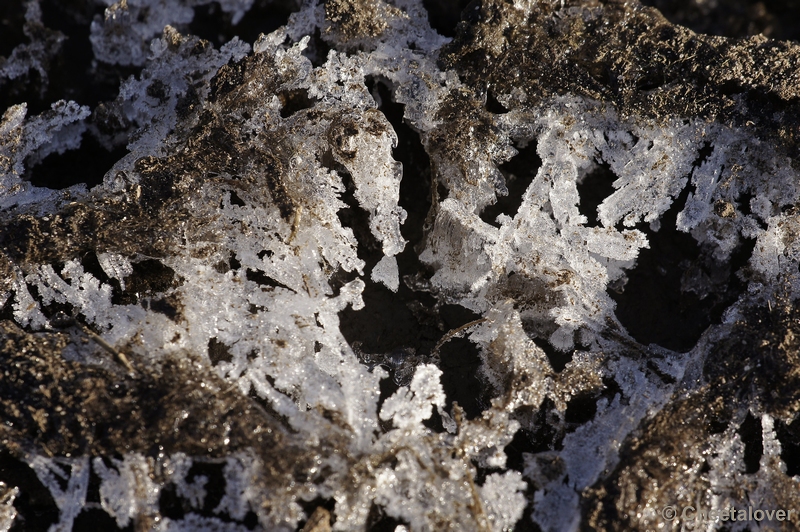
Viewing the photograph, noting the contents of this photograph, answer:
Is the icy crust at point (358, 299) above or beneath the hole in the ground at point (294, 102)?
beneath

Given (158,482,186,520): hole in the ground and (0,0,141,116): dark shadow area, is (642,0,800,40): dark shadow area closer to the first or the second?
(0,0,141,116): dark shadow area

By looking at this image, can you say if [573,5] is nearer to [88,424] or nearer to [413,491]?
[413,491]

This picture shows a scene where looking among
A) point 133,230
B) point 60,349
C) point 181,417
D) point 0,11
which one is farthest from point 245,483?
point 0,11

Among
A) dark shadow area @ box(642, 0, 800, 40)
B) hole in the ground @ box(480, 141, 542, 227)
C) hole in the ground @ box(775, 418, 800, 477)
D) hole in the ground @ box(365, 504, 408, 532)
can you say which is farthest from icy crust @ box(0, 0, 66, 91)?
hole in the ground @ box(775, 418, 800, 477)

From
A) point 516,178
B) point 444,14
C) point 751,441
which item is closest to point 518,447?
point 751,441

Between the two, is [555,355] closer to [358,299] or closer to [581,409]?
[581,409]

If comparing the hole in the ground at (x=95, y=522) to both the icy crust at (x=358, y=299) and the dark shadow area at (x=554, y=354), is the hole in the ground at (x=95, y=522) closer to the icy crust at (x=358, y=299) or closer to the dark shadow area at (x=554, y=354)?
the icy crust at (x=358, y=299)

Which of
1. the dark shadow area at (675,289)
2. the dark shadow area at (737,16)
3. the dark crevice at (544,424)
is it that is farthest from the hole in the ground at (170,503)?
the dark shadow area at (737,16)
